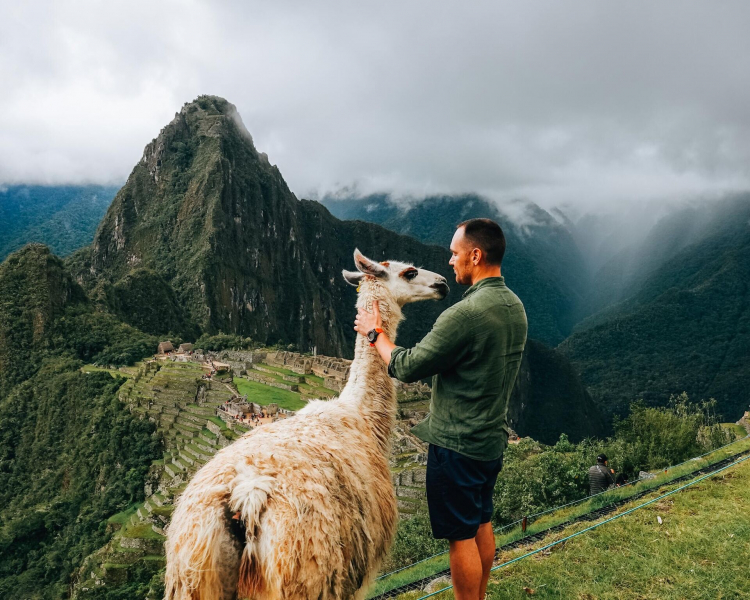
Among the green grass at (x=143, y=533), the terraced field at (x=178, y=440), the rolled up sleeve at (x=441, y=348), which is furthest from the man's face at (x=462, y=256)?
the green grass at (x=143, y=533)

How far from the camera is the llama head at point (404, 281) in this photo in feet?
8.42

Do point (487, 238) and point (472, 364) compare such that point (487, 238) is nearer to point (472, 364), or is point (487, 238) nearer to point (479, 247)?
point (479, 247)

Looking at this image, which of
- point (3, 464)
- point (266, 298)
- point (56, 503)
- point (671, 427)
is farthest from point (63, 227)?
point (671, 427)

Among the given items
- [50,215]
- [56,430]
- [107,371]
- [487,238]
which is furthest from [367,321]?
[50,215]

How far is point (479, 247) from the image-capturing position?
193 centimetres

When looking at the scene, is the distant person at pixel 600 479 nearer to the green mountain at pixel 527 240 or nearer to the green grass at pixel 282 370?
the green grass at pixel 282 370

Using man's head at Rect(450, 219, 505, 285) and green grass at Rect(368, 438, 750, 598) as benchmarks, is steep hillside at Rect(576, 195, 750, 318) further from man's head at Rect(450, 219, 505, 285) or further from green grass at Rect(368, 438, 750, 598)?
man's head at Rect(450, 219, 505, 285)

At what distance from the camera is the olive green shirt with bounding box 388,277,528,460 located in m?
1.73

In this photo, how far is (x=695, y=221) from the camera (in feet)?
427

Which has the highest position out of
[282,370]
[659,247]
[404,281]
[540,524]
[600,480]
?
[659,247]

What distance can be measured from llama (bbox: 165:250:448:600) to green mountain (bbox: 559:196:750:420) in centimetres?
5723

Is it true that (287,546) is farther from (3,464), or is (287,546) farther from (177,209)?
(177,209)

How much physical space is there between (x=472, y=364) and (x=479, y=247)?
0.47 meters

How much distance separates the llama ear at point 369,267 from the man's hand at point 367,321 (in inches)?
8.6
